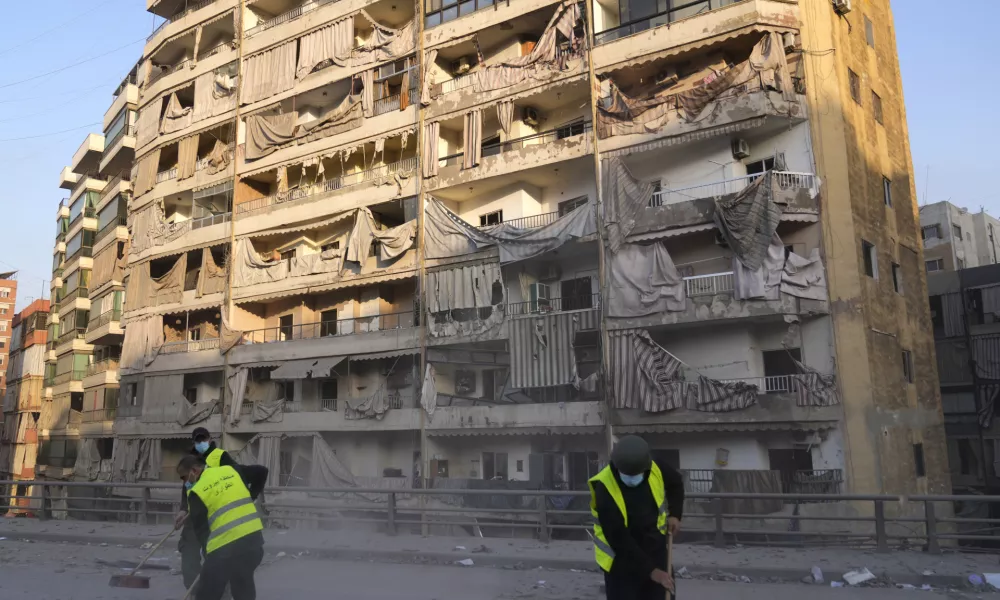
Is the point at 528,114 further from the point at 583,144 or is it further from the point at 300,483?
the point at 300,483

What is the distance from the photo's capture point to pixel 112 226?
40.1 meters

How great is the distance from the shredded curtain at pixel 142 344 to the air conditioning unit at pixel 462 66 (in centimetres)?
1660

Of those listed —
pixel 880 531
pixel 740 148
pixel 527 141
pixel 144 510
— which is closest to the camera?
pixel 880 531

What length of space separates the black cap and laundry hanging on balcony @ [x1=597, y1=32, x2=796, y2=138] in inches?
710

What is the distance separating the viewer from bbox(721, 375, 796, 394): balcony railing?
20141 mm

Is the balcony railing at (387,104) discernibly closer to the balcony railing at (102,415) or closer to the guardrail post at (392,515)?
the guardrail post at (392,515)

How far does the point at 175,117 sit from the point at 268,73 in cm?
613

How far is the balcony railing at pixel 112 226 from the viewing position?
39.5m

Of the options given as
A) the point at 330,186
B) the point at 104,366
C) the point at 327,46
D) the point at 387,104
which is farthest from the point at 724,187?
the point at 104,366

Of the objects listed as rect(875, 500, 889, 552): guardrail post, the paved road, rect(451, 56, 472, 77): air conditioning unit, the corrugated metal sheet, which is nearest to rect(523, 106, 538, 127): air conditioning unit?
rect(451, 56, 472, 77): air conditioning unit

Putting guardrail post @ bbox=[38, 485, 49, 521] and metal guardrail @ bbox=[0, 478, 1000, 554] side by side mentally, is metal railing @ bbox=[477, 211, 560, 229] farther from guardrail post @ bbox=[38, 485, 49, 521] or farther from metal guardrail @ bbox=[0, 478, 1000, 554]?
guardrail post @ bbox=[38, 485, 49, 521]

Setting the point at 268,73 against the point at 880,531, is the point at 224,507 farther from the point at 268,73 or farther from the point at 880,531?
the point at 268,73

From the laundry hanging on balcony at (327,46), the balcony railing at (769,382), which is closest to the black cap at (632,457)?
the balcony railing at (769,382)

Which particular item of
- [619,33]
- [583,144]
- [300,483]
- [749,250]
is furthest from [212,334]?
→ [749,250]
